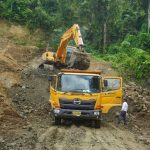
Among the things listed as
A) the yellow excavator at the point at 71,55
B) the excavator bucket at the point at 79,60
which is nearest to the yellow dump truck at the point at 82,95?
the yellow excavator at the point at 71,55

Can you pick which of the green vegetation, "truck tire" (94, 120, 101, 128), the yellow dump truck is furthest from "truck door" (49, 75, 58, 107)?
the green vegetation

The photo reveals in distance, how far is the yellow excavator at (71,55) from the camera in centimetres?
2589

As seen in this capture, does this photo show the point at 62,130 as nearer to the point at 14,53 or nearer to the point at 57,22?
the point at 14,53

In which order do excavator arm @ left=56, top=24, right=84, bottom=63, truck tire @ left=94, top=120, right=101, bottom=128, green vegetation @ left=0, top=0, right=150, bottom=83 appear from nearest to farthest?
truck tire @ left=94, top=120, right=101, bottom=128 → excavator arm @ left=56, top=24, right=84, bottom=63 → green vegetation @ left=0, top=0, right=150, bottom=83

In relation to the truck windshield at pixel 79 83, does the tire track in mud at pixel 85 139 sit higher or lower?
lower

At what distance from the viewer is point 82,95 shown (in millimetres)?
20906

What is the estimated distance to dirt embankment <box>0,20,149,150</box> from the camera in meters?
17.4

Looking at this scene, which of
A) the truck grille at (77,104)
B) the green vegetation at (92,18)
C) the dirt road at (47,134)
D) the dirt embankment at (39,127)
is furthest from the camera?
the green vegetation at (92,18)

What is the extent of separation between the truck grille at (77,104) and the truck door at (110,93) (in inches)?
30.3

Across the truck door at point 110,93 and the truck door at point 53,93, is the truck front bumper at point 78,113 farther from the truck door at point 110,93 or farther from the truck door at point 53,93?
the truck door at point 110,93

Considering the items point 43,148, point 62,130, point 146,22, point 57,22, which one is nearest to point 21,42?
point 57,22

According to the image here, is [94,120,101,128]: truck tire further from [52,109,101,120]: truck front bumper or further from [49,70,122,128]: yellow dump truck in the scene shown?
[52,109,101,120]: truck front bumper

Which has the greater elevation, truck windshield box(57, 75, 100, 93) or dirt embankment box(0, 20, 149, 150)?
truck windshield box(57, 75, 100, 93)

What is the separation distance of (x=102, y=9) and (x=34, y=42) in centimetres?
758
